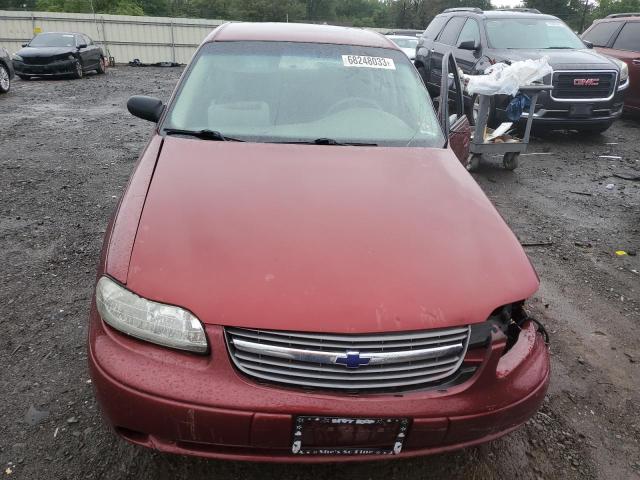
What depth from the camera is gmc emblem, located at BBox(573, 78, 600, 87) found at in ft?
23.7

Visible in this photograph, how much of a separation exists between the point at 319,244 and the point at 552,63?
22.4 ft

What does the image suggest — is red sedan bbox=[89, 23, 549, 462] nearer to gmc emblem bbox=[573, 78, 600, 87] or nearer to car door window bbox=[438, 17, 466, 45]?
gmc emblem bbox=[573, 78, 600, 87]

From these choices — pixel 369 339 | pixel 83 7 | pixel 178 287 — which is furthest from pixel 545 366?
pixel 83 7

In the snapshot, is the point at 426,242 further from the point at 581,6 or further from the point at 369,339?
the point at 581,6

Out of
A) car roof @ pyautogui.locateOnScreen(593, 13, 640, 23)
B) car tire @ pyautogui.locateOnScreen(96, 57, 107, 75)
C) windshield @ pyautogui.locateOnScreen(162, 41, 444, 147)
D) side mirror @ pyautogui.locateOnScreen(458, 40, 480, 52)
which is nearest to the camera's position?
windshield @ pyautogui.locateOnScreen(162, 41, 444, 147)

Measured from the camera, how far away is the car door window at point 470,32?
8.12 m

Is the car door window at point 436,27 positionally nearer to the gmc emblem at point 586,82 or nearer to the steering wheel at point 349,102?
the gmc emblem at point 586,82

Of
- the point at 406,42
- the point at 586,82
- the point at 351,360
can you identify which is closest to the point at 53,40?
the point at 406,42

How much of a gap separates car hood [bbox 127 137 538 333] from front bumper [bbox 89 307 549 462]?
0.19 metres

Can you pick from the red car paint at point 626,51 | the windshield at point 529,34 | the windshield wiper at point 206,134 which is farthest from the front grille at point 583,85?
the windshield wiper at point 206,134

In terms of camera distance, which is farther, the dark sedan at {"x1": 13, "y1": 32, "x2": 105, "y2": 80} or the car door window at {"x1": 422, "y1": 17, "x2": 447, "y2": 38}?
the dark sedan at {"x1": 13, "y1": 32, "x2": 105, "y2": 80}

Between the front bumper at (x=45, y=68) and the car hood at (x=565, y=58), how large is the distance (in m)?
12.5

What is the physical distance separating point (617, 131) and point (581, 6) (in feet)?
161

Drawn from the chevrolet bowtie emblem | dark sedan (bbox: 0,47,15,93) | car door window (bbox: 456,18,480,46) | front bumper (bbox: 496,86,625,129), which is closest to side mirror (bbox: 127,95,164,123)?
the chevrolet bowtie emblem
